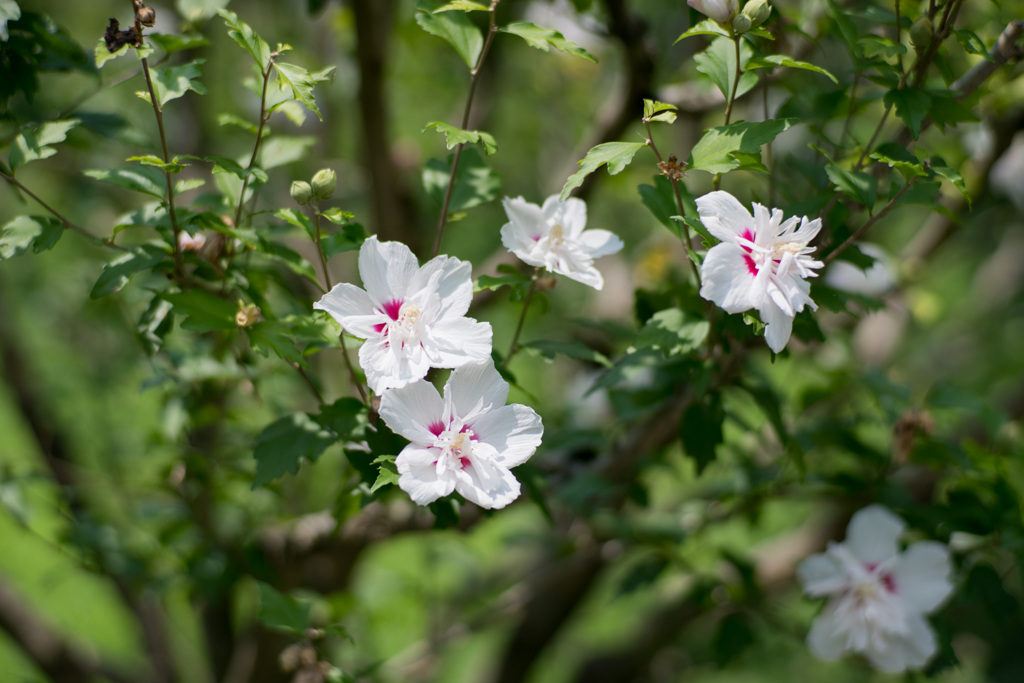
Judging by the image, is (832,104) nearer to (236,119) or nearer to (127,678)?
(236,119)

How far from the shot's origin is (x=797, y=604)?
381 centimetres

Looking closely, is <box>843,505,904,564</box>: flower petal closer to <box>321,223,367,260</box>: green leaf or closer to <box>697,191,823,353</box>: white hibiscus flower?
<box>697,191,823,353</box>: white hibiscus flower

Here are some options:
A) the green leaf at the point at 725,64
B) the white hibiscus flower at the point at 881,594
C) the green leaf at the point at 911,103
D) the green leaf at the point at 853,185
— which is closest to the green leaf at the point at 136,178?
the green leaf at the point at 725,64

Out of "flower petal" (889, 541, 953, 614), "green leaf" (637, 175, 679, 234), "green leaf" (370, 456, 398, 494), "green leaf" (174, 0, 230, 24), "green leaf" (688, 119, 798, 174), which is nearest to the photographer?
"green leaf" (370, 456, 398, 494)

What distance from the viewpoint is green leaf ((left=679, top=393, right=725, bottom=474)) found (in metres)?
1.26

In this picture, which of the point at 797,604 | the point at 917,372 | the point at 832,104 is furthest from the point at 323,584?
the point at 917,372

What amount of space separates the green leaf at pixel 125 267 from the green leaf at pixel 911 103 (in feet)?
3.39

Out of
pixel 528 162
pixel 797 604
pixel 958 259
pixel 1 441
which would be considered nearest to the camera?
pixel 797 604

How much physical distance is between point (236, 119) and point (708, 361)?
0.79m

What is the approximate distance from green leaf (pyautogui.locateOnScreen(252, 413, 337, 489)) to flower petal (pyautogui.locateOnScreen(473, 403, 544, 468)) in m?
0.24

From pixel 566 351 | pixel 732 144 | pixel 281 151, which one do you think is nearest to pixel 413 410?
pixel 566 351

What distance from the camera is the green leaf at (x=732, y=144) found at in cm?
97

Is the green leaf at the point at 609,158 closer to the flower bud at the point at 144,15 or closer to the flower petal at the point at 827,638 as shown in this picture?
the flower bud at the point at 144,15

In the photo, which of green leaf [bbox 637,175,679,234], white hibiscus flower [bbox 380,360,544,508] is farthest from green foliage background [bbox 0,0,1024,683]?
white hibiscus flower [bbox 380,360,544,508]
